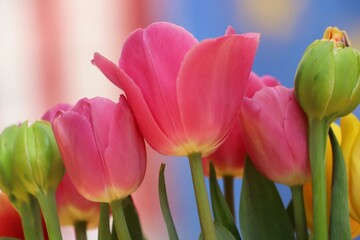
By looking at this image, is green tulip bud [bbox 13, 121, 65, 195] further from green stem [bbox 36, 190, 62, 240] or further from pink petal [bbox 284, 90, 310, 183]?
pink petal [bbox 284, 90, 310, 183]

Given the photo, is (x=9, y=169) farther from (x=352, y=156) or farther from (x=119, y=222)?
(x=352, y=156)

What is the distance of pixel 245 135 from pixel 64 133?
0.09m

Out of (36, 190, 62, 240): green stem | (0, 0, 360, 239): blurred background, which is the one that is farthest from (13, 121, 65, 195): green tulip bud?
(0, 0, 360, 239): blurred background

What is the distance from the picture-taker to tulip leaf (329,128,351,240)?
1.06 feet

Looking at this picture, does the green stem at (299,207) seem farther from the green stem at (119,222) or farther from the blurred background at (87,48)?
the blurred background at (87,48)

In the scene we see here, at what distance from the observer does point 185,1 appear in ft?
4.06

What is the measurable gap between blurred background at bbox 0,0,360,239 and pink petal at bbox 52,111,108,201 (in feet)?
2.93

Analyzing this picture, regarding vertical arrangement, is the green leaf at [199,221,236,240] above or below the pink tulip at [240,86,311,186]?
below

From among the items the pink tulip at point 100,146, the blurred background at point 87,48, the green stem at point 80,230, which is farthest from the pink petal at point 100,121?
the blurred background at point 87,48

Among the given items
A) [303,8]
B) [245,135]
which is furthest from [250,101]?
[303,8]

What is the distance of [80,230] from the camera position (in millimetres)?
395

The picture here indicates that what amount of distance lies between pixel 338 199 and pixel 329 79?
0.06m

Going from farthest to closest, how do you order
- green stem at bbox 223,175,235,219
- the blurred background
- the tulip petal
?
the blurred background < green stem at bbox 223,175,235,219 < the tulip petal

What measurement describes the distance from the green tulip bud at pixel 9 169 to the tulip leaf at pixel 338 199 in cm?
Answer: 15
